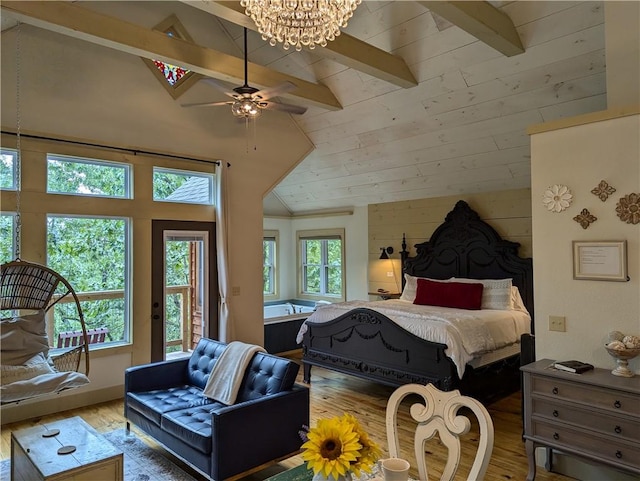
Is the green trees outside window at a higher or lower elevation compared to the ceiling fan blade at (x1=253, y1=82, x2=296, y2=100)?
lower

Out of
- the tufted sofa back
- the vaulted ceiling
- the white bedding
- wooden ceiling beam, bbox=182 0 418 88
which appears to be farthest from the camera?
the white bedding

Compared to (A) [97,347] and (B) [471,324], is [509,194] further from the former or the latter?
(A) [97,347]

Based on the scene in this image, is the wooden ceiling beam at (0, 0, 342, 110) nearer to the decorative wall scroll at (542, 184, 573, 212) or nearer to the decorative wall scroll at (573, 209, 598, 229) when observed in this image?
the decorative wall scroll at (542, 184, 573, 212)

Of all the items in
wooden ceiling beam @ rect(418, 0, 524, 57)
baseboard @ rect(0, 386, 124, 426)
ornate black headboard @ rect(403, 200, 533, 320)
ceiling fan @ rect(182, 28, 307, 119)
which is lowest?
baseboard @ rect(0, 386, 124, 426)

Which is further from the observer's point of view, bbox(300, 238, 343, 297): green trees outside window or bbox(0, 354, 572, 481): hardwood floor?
bbox(300, 238, 343, 297): green trees outside window

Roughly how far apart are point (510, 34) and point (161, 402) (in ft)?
13.5

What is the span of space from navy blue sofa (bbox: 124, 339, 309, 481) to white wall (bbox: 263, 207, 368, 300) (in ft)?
13.7

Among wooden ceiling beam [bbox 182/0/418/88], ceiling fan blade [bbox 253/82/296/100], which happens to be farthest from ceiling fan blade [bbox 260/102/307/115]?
wooden ceiling beam [bbox 182/0/418/88]

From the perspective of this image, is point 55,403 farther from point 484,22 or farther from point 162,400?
point 484,22

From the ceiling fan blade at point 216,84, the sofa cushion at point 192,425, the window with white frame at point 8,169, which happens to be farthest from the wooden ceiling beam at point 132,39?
the sofa cushion at point 192,425

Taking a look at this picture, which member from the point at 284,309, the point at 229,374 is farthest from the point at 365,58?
the point at 284,309

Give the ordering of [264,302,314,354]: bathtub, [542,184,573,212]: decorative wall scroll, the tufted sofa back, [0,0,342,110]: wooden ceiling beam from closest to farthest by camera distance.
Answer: [542,184,573,212]: decorative wall scroll, the tufted sofa back, [0,0,342,110]: wooden ceiling beam, [264,302,314,354]: bathtub

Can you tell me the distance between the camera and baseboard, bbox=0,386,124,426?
13.2ft

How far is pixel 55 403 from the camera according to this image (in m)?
4.29
